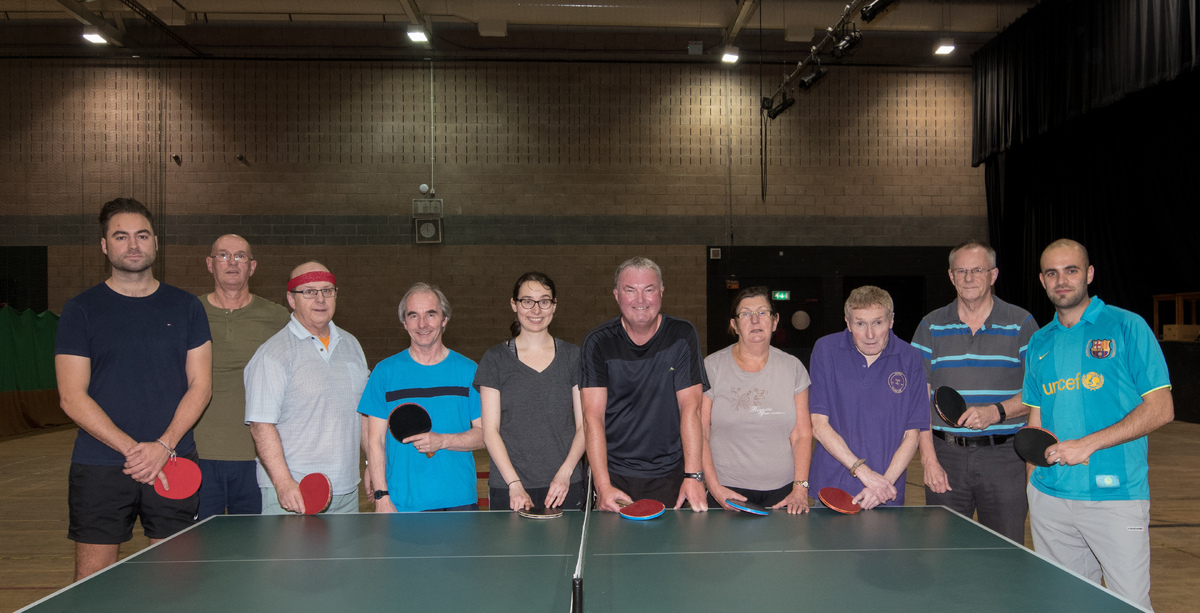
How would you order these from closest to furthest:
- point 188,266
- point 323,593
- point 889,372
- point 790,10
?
point 323,593 → point 889,372 → point 790,10 → point 188,266

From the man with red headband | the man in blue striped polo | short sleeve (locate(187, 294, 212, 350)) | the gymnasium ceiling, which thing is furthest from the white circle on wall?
short sleeve (locate(187, 294, 212, 350))

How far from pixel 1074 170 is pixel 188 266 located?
44.9 ft

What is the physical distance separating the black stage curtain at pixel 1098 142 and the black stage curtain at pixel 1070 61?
0.01 meters

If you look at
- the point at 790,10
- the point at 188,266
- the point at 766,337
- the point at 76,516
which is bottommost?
the point at 76,516

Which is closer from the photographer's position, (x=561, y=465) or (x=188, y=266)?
(x=561, y=465)

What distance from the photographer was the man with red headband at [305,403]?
288cm

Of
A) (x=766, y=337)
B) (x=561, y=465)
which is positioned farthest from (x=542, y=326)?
(x=766, y=337)

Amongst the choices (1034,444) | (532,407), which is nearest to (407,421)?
(532,407)

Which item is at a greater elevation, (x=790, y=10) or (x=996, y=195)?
(x=790, y=10)

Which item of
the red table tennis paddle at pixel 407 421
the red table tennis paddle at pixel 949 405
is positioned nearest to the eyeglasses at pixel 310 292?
the red table tennis paddle at pixel 407 421

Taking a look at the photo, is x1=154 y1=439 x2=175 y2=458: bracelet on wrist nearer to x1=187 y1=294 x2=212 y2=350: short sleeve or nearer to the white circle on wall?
x1=187 y1=294 x2=212 y2=350: short sleeve

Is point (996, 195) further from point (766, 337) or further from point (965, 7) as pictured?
point (766, 337)

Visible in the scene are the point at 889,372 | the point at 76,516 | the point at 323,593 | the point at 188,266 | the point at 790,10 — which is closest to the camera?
the point at 323,593

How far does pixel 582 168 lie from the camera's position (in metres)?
11.5
